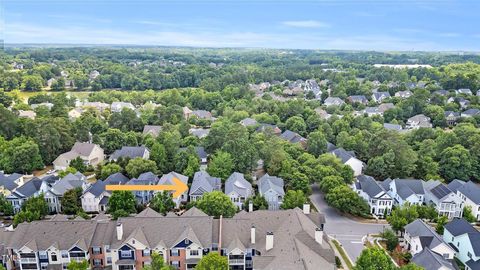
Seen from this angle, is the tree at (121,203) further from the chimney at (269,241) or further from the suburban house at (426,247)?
the suburban house at (426,247)

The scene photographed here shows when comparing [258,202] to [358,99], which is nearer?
[258,202]

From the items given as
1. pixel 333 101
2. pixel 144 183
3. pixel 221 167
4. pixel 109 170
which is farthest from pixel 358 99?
pixel 109 170

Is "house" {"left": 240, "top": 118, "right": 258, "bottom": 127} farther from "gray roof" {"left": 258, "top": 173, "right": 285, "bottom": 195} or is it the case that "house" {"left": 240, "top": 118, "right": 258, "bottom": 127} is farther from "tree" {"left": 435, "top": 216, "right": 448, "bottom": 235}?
"tree" {"left": 435, "top": 216, "right": 448, "bottom": 235}

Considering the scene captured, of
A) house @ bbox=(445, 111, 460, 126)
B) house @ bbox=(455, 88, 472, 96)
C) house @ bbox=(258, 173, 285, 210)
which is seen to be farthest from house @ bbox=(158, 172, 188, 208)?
house @ bbox=(455, 88, 472, 96)

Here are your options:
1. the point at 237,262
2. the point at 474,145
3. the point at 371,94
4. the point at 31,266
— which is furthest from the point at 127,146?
the point at 371,94

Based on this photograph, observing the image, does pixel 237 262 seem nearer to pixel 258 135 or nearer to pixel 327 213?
pixel 327 213

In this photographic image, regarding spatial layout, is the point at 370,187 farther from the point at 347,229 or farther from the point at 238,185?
the point at 238,185

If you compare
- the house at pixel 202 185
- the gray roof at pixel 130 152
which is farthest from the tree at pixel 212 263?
the gray roof at pixel 130 152
